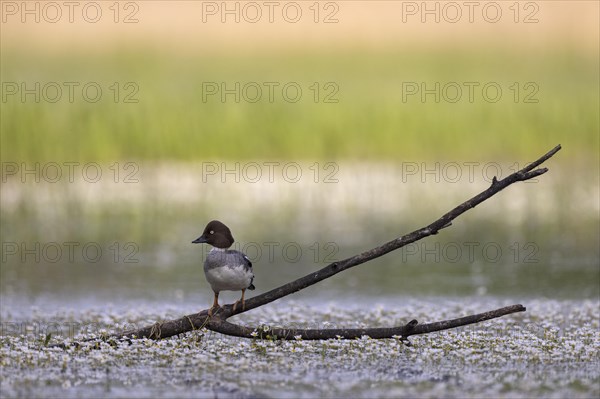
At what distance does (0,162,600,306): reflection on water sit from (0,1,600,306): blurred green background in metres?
0.05

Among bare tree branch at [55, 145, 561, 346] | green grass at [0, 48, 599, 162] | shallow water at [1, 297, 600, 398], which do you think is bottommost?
shallow water at [1, 297, 600, 398]

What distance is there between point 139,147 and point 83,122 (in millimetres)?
1219

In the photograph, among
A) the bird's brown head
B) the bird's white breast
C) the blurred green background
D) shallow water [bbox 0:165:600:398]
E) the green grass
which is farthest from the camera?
the green grass

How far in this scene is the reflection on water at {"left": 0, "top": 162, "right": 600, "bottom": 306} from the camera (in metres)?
13.7

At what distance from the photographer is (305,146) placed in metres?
21.5

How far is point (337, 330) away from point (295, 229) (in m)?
8.03

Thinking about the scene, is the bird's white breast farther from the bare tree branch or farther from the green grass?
the green grass

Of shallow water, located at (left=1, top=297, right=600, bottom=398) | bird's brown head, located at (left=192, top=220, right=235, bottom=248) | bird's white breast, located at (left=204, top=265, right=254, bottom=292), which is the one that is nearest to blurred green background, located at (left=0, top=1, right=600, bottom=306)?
shallow water, located at (left=1, top=297, right=600, bottom=398)

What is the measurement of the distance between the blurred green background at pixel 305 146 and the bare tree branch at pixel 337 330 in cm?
313

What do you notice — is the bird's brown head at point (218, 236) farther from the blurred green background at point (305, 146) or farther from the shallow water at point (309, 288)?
the blurred green background at point (305, 146)

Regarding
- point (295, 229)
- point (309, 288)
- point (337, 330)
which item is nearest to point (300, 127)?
point (295, 229)

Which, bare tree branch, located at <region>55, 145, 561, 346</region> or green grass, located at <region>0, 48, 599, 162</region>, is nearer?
bare tree branch, located at <region>55, 145, 561, 346</region>

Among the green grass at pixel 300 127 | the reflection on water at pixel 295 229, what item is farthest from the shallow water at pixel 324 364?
the green grass at pixel 300 127

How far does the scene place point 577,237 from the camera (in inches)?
658
